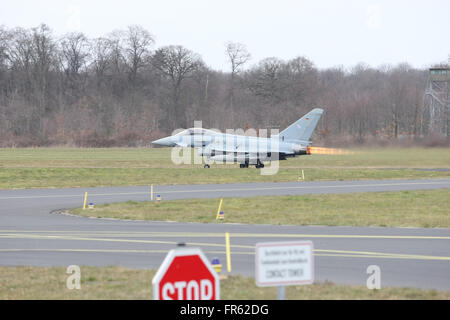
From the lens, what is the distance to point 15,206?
84.8ft

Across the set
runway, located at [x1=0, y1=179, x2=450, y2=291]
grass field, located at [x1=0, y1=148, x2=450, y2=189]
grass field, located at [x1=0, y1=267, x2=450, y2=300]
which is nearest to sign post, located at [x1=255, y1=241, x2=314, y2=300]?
grass field, located at [x1=0, y1=267, x2=450, y2=300]

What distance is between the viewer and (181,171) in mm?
44844

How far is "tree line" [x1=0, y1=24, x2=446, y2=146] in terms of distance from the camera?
8656cm

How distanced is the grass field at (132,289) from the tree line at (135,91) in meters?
67.9

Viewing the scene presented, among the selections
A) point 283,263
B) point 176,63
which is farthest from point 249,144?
point 176,63

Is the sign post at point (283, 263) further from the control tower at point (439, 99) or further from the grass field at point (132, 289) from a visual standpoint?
the control tower at point (439, 99)

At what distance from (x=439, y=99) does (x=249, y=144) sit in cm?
1787

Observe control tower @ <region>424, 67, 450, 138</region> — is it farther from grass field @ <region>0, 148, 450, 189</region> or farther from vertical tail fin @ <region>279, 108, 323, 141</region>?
vertical tail fin @ <region>279, 108, 323, 141</region>

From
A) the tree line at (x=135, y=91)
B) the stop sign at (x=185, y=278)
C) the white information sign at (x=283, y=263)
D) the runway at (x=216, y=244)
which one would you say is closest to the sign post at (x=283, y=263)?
the white information sign at (x=283, y=263)

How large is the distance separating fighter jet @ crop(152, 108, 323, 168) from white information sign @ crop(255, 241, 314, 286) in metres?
38.1

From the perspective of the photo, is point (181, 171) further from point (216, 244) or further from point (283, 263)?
point (283, 263)

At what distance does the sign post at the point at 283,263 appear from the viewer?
6355mm
